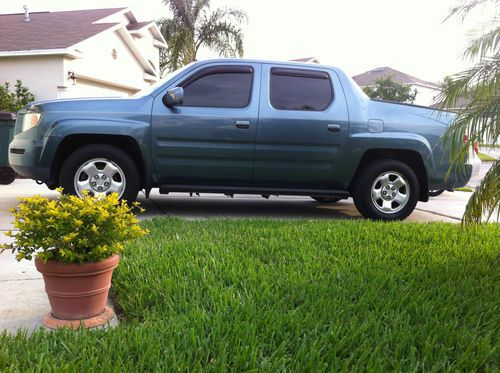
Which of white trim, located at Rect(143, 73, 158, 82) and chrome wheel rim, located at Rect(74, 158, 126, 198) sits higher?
white trim, located at Rect(143, 73, 158, 82)

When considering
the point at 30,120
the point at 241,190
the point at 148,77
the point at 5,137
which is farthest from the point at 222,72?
the point at 148,77

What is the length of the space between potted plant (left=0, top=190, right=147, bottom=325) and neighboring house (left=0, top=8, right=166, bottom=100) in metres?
11.9

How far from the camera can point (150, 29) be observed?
869 inches

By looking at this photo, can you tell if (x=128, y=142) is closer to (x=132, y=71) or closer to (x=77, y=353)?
(x=77, y=353)

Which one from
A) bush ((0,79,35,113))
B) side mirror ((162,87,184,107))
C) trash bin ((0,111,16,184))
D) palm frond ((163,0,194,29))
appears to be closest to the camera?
side mirror ((162,87,184,107))

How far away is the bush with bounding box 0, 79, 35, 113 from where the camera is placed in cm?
1232

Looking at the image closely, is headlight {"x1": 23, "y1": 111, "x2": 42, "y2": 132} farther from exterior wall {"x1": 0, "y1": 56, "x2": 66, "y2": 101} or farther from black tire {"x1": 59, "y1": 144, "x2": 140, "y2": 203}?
exterior wall {"x1": 0, "y1": 56, "x2": 66, "y2": 101}

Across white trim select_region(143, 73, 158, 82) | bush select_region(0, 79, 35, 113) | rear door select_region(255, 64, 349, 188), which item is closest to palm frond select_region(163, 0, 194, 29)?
white trim select_region(143, 73, 158, 82)

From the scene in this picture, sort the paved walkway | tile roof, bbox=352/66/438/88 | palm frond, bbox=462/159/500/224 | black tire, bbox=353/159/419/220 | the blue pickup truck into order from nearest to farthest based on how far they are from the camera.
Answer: the paved walkway, palm frond, bbox=462/159/500/224, the blue pickup truck, black tire, bbox=353/159/419/220, tile roof, bbox=352/66/438/88

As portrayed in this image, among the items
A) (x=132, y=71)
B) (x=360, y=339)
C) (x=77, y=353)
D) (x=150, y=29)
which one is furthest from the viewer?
(x=150, y=29)

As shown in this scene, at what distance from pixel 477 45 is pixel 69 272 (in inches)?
117

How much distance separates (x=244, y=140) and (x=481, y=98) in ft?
8.77

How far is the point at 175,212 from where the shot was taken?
589cm

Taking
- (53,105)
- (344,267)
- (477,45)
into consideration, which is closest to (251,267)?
(344,267)
